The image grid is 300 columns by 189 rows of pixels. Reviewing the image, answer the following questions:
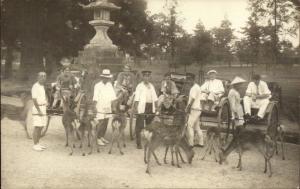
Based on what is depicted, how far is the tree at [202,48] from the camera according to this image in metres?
20.2

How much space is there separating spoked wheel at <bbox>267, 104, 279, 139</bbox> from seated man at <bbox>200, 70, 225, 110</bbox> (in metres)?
1.70

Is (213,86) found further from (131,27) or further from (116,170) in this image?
(131,27)

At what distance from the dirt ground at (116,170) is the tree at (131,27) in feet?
48.7

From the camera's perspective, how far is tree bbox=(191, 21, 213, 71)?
20.2m

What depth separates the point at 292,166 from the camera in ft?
29.5

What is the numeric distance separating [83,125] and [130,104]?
1712 millimetres

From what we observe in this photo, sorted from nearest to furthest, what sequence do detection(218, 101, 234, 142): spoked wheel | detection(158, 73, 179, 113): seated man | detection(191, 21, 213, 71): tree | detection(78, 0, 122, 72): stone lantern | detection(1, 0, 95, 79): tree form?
1. detection(1, 0, 95, 79): tree
2. detection(158, 73, 179, 113): seated man
3. detection(218, 101, 234, 142): spoked wheel
4. detection(78, 0, 122, 72): stone lantern
5. detection(191, 21, 213, 71): tree

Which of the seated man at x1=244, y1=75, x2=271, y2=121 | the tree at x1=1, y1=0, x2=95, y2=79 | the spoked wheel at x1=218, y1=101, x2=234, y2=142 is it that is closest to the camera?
the tree at x1=1, y1=0, x2=95, y2=79

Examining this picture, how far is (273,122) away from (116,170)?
4.40 m

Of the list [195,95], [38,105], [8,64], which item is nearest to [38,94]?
[38,105]

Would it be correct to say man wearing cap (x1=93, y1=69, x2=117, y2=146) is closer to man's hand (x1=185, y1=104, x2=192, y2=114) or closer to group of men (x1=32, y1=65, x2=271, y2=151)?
group of men (x1=32, y1=65, x2=271, y2=151)

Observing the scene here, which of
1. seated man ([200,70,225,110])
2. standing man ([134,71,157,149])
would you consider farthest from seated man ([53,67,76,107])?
seated man ([200,70,225,110])

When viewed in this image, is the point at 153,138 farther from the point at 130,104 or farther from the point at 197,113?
the point at 130,104

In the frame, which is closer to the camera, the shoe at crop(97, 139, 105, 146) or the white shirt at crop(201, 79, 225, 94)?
the shoe at crop(97, 139, 105, 146)
